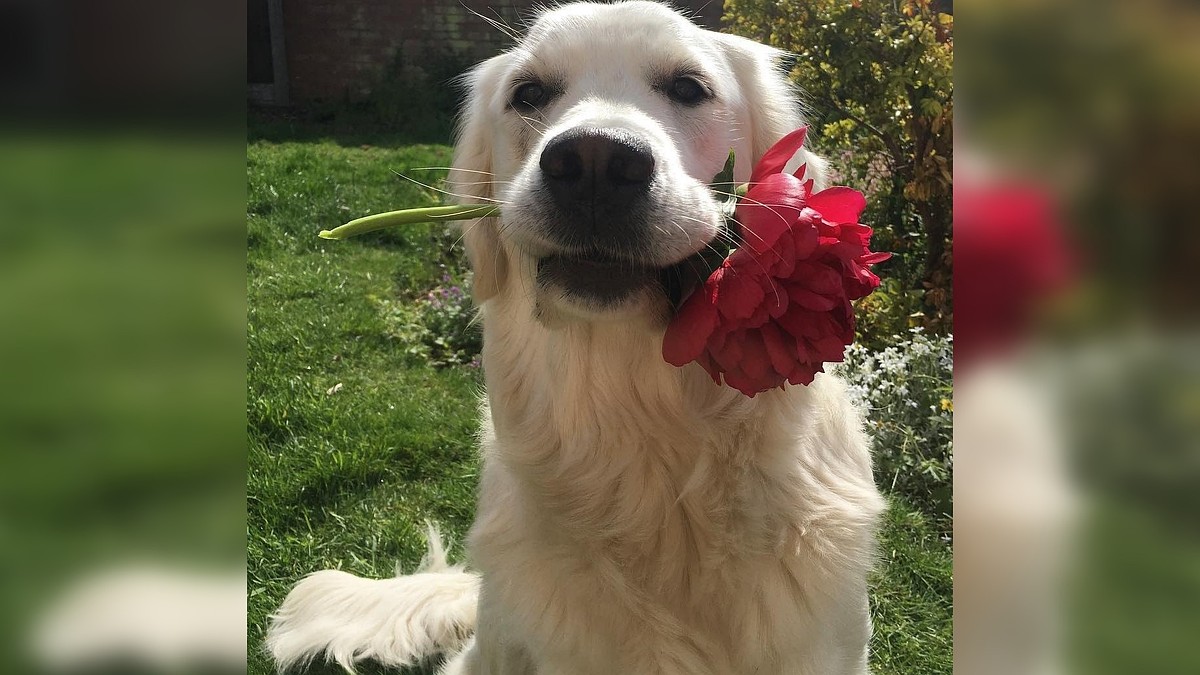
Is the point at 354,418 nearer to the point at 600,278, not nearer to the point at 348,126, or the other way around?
the point at 600,278

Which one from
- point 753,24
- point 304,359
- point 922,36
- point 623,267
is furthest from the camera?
point 304,359

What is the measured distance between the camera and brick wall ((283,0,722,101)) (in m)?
6.36

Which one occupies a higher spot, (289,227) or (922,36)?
(922,36)

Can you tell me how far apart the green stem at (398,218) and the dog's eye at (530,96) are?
0.32 meters

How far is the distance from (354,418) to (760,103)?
2.88 metres

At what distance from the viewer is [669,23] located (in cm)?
204

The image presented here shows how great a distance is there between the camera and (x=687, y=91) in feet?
6.60

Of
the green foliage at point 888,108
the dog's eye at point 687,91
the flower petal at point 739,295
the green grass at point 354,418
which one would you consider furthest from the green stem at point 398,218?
the green foliage at point 888,108

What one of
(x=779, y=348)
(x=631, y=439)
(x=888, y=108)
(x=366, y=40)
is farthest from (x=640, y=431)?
(x=366, y=40)
